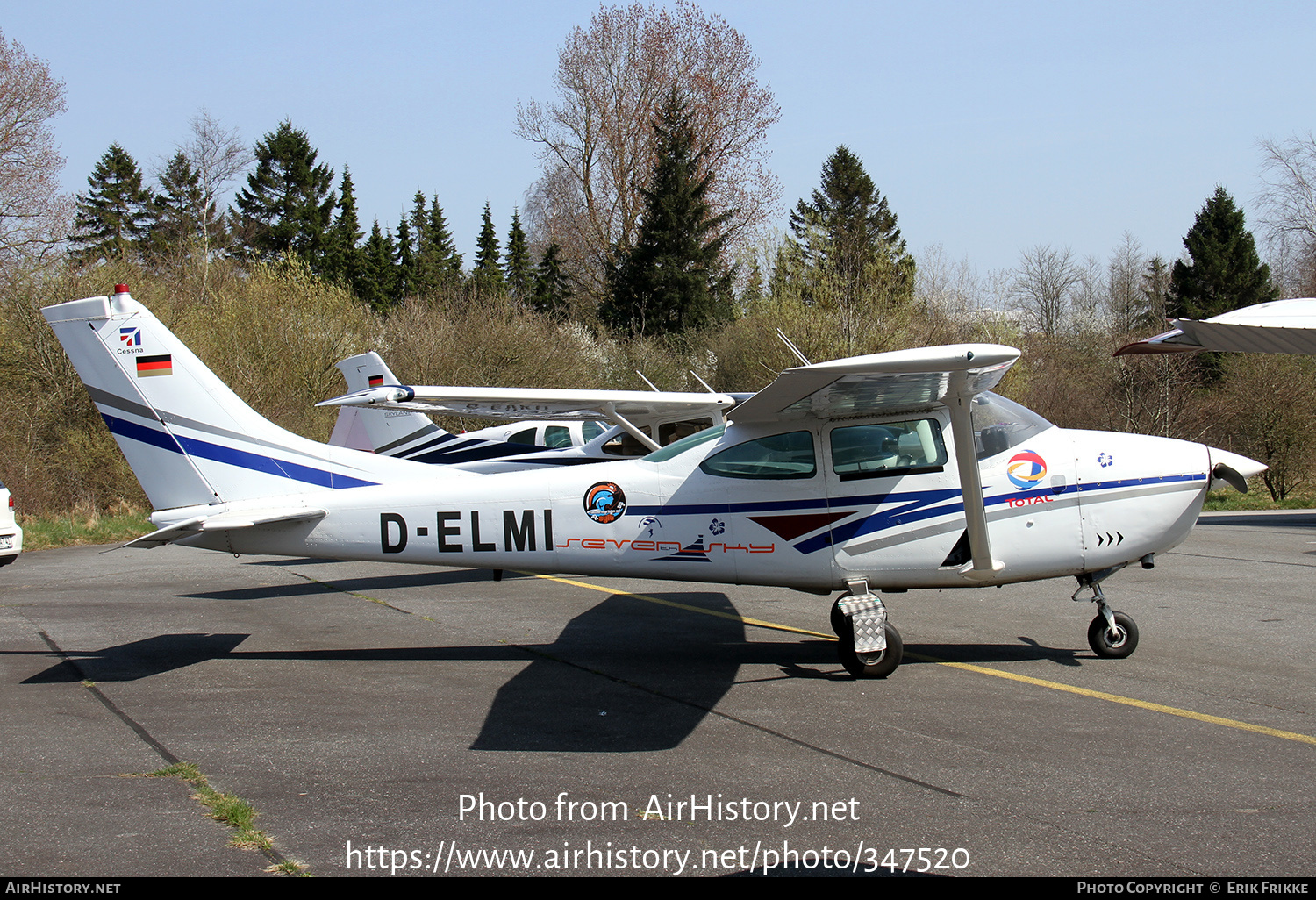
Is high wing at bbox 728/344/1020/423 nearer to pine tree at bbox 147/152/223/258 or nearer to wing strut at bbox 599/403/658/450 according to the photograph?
wing strut at bbox 599/403/658/450

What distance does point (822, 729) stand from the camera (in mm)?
5727

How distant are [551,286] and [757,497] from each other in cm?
5301

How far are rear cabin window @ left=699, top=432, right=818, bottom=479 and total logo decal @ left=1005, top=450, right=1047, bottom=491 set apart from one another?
146 cm

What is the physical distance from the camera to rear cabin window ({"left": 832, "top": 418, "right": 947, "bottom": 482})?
7.21 meters

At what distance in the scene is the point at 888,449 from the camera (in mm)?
7238

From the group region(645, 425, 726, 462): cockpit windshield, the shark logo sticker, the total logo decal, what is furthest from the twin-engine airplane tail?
the total logo decal

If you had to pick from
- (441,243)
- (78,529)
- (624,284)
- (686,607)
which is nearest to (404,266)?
(441,243)

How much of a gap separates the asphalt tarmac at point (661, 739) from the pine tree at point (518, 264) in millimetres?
55090

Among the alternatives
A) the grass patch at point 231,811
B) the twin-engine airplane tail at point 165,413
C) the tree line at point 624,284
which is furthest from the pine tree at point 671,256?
the grass patch at point 231,811
